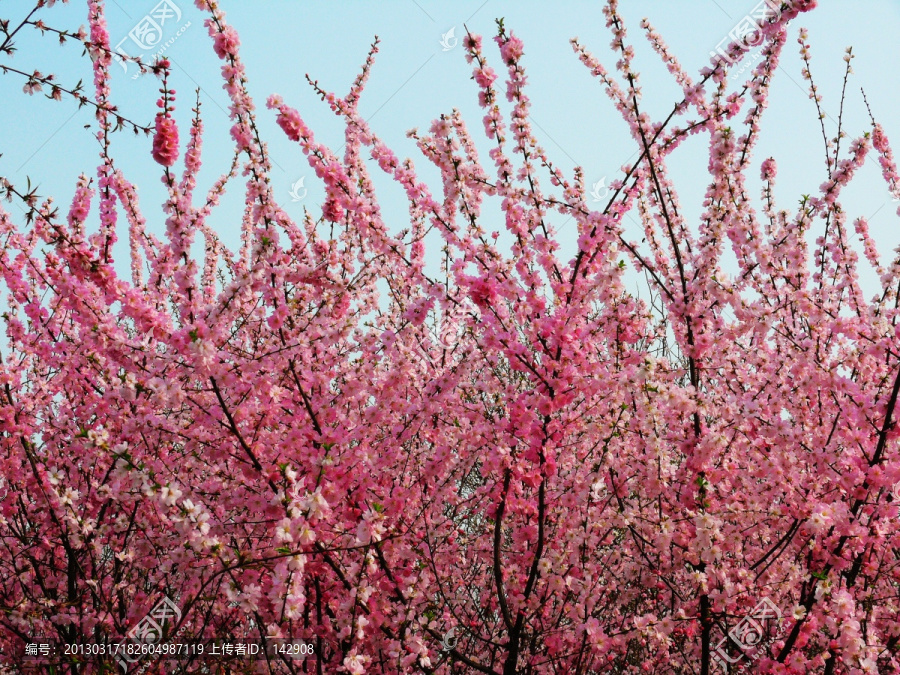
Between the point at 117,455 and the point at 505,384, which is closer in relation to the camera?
the point at 117,455

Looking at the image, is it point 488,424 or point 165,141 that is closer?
point 165,141

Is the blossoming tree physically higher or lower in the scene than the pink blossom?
lower

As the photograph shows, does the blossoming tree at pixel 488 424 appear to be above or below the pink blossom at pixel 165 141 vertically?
below

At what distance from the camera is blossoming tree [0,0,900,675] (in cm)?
356

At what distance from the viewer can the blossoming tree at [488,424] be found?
356cm

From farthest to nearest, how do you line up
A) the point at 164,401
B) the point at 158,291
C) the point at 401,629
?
the point at 158,291 < the point at 401,629 < the point at 164,401

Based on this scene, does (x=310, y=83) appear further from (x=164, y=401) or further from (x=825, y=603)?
(x=825, y=603)

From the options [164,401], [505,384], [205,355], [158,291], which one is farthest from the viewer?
[158,291]

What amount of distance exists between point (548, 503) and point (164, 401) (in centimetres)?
242

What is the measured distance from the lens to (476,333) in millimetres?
4438

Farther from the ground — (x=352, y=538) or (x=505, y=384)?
(x=505, y=384)

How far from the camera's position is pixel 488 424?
13.5ft

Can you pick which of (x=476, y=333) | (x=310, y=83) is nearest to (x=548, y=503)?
(x=476, y=333)

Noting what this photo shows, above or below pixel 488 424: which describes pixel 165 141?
above
